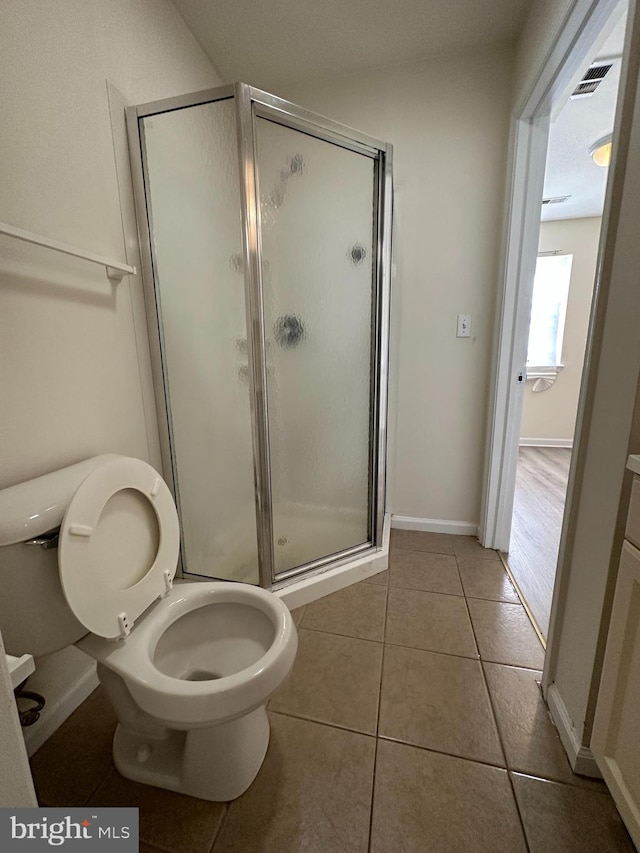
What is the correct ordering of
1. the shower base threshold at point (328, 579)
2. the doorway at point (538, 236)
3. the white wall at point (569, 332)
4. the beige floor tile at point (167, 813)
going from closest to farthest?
1. the beige floor tile at point (167, 813)
2. the doorway at point (538, 236)
3. the shower base threshold at point (328, 579)
4. the white wall at point (569, 332)

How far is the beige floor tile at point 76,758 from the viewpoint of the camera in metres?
0.90

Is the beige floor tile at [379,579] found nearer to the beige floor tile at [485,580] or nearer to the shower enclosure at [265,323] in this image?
the shower enclosure at [265,323]

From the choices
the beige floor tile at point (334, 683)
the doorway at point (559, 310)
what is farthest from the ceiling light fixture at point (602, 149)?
the beige floor tile at point (334, 683)

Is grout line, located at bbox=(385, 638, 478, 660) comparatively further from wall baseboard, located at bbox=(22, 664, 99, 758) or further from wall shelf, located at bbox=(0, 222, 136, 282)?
wall shelf, located at bbox=(0, 222, 136, 282)

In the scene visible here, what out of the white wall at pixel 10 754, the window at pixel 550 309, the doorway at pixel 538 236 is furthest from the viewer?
the window at pixel 550 309

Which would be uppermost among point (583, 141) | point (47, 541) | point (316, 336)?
point (583, 141)

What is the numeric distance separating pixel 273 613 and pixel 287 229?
56.0 inches

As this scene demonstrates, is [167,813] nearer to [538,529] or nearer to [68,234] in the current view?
[68,234]

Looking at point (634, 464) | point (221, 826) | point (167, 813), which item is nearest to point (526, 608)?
point (634, 464)

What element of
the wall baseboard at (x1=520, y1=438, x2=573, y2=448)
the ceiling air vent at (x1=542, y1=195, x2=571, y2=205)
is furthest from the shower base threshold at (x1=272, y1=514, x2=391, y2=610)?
the ceiling air vent at (x1=542, y1=195, x2=571, y2=205)

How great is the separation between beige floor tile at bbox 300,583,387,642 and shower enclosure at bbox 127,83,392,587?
151 mm

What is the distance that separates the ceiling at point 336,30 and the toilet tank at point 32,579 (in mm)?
1969

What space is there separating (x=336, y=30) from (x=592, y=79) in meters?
1.24

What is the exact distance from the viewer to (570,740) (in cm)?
96
